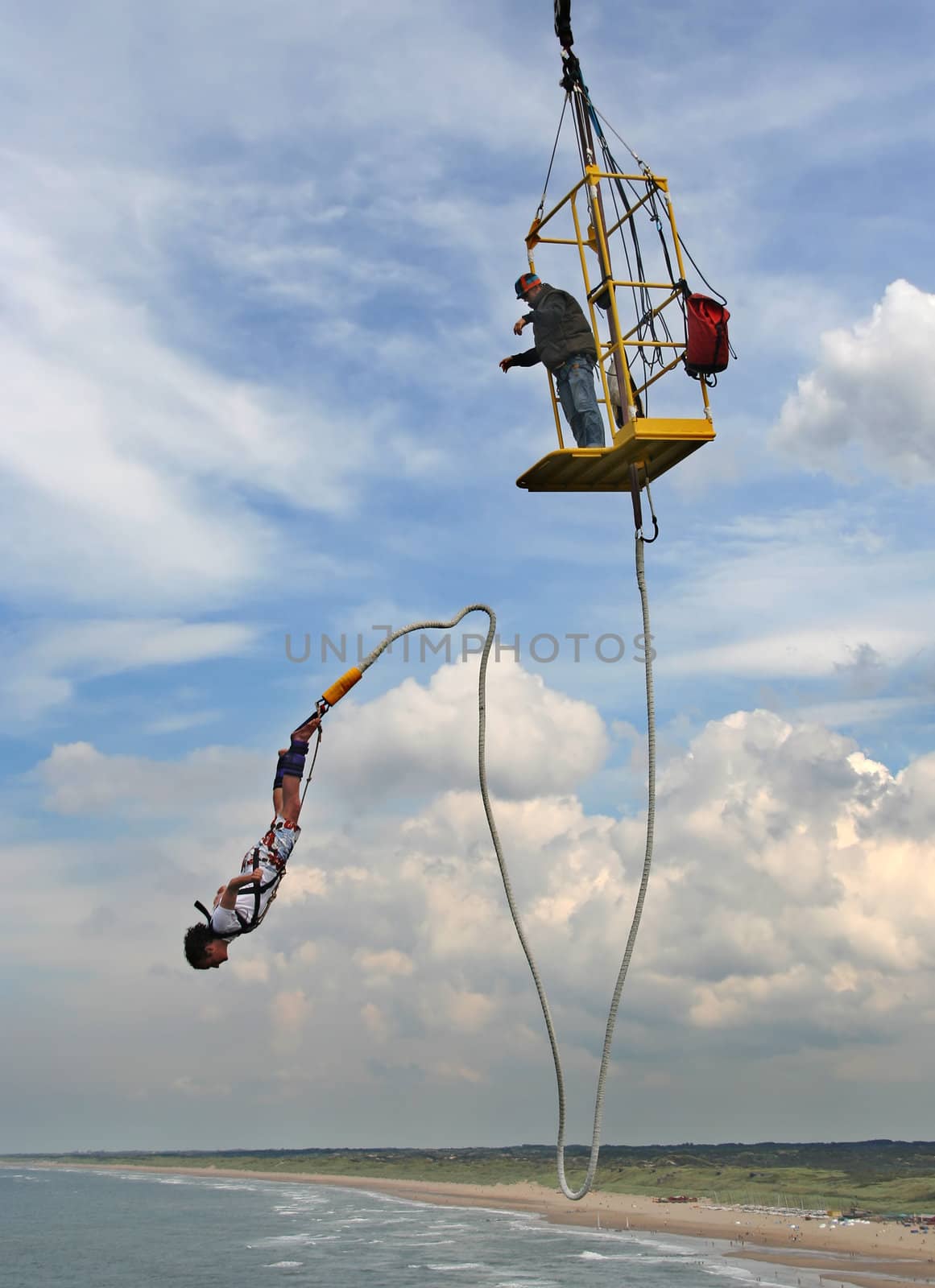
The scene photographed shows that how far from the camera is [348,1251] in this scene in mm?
95938

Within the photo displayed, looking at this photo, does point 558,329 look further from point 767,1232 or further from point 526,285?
point 767,1232

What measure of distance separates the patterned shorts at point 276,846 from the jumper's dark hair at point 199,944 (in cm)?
62

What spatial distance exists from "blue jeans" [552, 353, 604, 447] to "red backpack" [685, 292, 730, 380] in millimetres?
1074

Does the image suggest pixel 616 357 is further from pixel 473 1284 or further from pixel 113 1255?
pixel 113 1255

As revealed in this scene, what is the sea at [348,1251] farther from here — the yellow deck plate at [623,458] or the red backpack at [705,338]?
the red backpack at [705,338]

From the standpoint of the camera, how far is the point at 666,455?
12680 mm

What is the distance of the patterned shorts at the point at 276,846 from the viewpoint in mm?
11227

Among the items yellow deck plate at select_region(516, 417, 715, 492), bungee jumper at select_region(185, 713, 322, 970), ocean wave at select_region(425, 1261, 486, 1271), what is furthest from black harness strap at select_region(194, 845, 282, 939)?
ocean wave at select_region(425, 1261, 486, 1271)

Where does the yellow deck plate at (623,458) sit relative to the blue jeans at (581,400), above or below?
below

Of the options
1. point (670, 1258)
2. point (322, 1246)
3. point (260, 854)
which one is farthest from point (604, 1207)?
point (260, 854)

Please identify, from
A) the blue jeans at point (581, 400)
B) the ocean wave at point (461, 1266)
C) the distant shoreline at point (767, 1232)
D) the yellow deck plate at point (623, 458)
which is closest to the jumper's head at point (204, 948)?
the yellow deck plate at point (623, 458)

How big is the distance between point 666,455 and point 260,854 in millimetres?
5647

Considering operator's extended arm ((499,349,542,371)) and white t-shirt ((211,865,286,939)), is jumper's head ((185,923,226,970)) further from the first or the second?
operator's extended arm ((499,349,542,371))

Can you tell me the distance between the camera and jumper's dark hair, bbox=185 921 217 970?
11062mm
